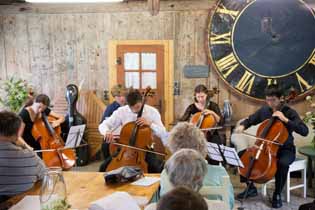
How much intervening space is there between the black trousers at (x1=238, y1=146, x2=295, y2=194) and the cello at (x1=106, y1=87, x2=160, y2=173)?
1044 millimetres

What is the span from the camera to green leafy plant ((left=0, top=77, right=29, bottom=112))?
527 centimetres

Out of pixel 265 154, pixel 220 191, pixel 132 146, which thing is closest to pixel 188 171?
pixel 220 191

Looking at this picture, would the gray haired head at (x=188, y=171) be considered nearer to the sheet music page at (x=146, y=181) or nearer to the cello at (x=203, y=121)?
the sheet music page at (x=146, y=181)

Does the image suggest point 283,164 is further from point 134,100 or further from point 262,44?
point 262,44

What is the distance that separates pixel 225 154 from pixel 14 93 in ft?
10.6

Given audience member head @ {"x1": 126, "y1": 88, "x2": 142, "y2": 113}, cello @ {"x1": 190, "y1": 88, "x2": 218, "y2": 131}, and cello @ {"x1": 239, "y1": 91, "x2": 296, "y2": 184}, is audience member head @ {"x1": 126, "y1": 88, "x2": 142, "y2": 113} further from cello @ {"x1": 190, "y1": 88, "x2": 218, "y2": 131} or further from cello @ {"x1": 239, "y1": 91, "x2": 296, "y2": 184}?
cello @ {"x1": 239, "y1": 91, "x2": 296, "y2": 184}

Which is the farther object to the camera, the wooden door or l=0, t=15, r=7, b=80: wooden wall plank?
l=0, t=15, r=7, b=80: wooden wall plank

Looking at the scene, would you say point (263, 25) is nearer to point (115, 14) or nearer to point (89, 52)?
point (115, 14)

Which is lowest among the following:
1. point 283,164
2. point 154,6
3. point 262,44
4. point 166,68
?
point 283,164

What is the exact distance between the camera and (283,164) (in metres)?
3.79

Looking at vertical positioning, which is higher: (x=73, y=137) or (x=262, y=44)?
(x=262, y=44)

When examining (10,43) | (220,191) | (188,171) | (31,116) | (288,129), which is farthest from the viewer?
(10,43)

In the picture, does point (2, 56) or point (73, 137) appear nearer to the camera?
point (73, 137)

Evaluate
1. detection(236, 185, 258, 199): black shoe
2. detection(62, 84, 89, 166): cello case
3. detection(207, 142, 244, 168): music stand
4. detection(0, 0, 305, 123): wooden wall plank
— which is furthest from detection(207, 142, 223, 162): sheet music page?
detection(62, 84, 89, 166): cello case
